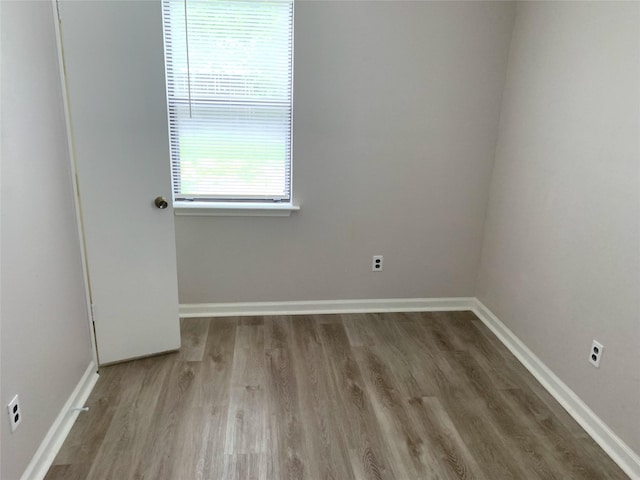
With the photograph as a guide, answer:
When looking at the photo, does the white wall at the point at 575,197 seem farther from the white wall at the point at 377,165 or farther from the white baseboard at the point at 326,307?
the white baseboard at the point at 326,307

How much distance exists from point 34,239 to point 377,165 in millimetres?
2030

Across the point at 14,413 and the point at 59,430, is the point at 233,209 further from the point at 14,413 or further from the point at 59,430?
the point at 14,413

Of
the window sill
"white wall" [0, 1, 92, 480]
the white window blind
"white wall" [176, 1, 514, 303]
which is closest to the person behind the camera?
"white wall" [0, 1, 92, 480]

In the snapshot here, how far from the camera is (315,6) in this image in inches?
104

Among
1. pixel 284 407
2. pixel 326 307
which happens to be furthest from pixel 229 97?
pixel 284 407

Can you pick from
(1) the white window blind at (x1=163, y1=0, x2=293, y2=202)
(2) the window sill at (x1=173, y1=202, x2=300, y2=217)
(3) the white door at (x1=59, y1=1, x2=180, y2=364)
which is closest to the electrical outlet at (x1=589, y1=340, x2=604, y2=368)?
(2) the window sill at (x1=173, y1=202, x2=300, y2=217)

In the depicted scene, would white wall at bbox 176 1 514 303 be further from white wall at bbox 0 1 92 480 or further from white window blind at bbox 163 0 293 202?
white wall at bbox 0 1 92 480

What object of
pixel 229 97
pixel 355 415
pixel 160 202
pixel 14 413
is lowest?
pixel 355 415

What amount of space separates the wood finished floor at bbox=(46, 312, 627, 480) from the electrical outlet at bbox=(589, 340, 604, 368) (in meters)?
0.33

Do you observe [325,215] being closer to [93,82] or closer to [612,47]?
[93,82]

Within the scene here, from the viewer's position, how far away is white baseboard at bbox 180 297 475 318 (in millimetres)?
3135

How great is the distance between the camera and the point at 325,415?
7.11ft

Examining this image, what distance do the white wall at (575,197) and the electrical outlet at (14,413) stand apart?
2489mm

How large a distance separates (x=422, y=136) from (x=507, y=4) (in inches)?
37.4
